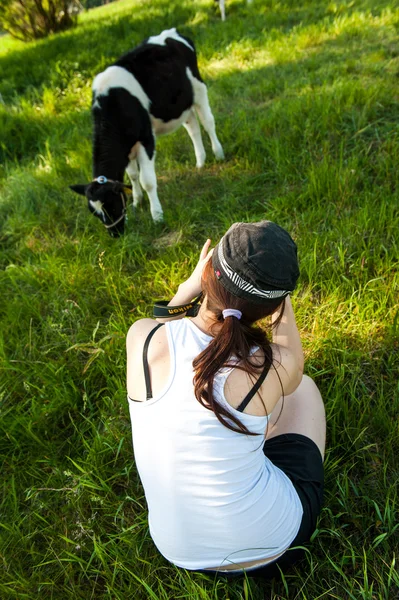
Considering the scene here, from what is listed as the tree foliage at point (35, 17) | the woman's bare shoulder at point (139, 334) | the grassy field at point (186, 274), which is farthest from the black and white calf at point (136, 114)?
the tree foliage at point (35, 17)

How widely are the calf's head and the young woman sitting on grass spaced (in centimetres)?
217

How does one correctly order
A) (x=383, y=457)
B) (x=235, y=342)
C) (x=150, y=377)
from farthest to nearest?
(x=383, y=457) → (x=150, y=377) → (x=235, y=342)

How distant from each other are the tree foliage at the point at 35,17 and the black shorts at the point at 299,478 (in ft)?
37.2

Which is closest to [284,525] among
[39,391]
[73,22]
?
[39,391]

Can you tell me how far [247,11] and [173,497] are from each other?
8.29 m

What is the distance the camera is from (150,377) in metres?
1.42

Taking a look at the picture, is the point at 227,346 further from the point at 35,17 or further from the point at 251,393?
the point at 35,17

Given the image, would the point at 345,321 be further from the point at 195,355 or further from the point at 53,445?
the point at 53,445

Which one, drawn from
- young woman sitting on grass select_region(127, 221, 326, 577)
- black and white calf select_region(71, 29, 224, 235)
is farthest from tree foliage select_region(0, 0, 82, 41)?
young woman sitting on grass select_region(127, 221, 326, 577)

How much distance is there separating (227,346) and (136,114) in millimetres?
2861

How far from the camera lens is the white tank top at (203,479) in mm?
1304

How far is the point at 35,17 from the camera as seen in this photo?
9961 millimetres

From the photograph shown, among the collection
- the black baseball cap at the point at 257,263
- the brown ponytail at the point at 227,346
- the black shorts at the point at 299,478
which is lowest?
the black shorts at the point at 299,478

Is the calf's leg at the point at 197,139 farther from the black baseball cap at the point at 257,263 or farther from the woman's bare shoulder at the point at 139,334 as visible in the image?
the black baseball cap at the point at 257,263
